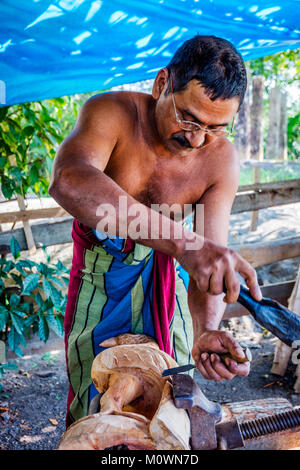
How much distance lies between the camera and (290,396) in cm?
327

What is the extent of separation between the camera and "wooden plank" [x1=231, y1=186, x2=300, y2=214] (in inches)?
168

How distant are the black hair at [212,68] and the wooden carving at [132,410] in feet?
3.05

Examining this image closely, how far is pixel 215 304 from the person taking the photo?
67.8 inches

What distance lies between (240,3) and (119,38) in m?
0.67

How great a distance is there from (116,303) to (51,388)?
1858 mm

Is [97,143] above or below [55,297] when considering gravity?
above

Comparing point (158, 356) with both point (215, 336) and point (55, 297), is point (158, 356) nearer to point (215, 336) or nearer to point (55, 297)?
point (215, 336)

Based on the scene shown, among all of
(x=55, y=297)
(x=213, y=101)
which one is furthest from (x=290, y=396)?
(x=213, y=101)

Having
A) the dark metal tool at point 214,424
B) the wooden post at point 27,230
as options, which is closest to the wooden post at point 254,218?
the wooden post at point 27,230

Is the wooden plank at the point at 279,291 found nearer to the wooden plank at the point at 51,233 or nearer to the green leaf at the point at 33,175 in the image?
the wooden plank at the point at 51,233

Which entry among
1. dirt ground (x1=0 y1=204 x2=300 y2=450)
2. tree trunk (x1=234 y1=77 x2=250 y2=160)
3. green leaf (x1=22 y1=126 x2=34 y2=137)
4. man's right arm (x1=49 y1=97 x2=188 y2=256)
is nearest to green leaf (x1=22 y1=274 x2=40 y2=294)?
dirt ground (x1=0 y1=204 x2=300 y2=450)

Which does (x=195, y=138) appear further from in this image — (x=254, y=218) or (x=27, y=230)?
(x=254, y=218)

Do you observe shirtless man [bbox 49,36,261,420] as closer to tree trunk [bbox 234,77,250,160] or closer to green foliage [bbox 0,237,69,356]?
green foliage [bbox 0,237,69,356]

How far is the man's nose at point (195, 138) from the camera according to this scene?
1.59 metres
